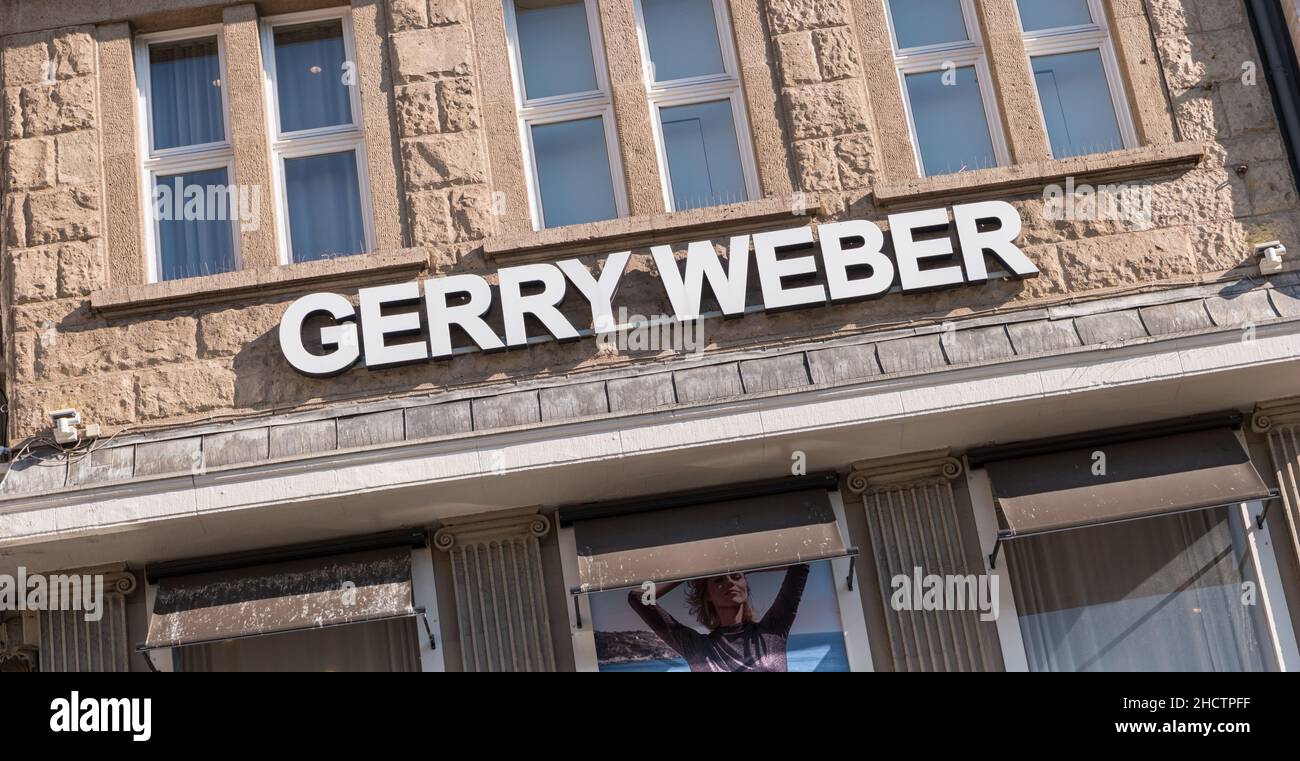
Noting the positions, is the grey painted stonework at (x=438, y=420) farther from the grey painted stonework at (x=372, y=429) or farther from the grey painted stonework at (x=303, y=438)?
the grey painted stonework at (x=303, y=438)

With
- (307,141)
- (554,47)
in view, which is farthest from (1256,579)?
(307,141)

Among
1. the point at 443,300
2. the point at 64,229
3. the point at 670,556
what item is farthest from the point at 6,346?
the point at 670,556

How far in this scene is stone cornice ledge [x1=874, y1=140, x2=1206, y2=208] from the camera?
31.7ft

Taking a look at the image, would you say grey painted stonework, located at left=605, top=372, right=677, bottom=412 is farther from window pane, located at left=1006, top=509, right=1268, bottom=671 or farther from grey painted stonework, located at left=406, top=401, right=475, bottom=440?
window pane, located at left=1006, top=509, right=1268, bottom=671

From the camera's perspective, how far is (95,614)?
958 centimetres

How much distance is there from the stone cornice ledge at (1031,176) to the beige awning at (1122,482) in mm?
1753

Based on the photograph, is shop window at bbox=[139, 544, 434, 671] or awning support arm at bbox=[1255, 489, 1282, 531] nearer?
shop window at bbox=[139, 544, 434, 671]

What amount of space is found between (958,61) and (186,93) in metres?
5.39

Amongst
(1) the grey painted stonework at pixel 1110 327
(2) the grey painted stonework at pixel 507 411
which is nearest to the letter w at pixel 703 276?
(2) the grey painted stonework at pixel 507 411

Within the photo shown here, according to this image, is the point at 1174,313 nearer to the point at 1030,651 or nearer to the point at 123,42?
the point at 1030,651

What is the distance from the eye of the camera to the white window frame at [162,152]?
10023mm

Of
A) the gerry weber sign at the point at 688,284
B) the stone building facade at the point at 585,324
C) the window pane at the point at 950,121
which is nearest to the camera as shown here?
the stone building facade at the point at 585,324

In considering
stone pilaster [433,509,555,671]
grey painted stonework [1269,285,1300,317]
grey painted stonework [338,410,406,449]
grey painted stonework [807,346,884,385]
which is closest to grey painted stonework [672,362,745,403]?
grey painted stonework [807,346,884,385]

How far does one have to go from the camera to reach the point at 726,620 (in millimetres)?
9672
